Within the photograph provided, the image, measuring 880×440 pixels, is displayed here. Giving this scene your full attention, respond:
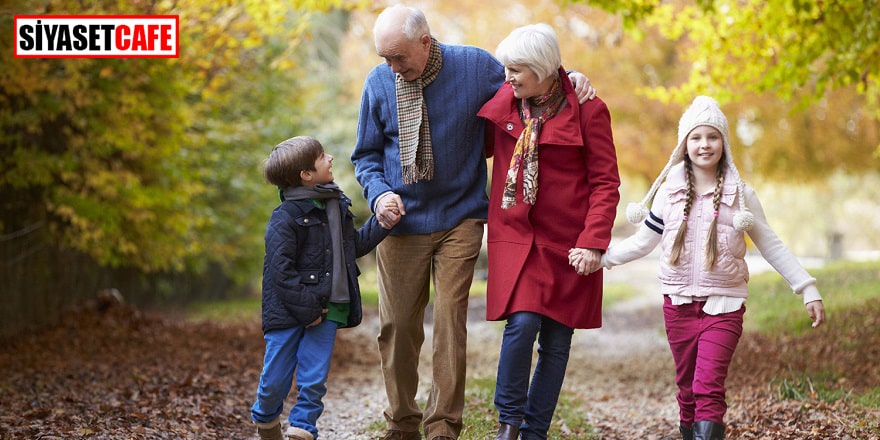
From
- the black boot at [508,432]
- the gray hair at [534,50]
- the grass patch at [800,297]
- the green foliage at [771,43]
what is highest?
the green foliage at [771,43]

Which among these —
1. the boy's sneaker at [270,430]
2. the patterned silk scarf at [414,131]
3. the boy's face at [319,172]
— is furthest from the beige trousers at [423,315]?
the boy's sneaker at [270,430]

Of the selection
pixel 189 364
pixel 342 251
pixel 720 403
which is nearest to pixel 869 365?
pixel 720 403

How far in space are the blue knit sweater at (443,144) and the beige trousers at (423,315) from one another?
9 centimetres

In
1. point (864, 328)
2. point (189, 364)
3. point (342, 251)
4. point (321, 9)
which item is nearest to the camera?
point (342, 251)

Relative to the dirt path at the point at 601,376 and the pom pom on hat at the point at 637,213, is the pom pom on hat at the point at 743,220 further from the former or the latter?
the dirt path at the point at 601,376

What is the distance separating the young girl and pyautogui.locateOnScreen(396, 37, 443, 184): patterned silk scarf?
2.81 feet

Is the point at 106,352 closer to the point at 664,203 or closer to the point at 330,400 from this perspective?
the point at 330,400

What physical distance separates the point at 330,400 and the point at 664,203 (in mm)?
3770

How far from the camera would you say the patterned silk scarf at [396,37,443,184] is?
436 centimetres

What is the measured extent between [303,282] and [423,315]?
1.99ft

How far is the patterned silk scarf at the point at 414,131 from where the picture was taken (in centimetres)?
436

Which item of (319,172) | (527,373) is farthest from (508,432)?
(319,172)

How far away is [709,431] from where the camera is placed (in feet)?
12.8

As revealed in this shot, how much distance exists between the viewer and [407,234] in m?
4.48
